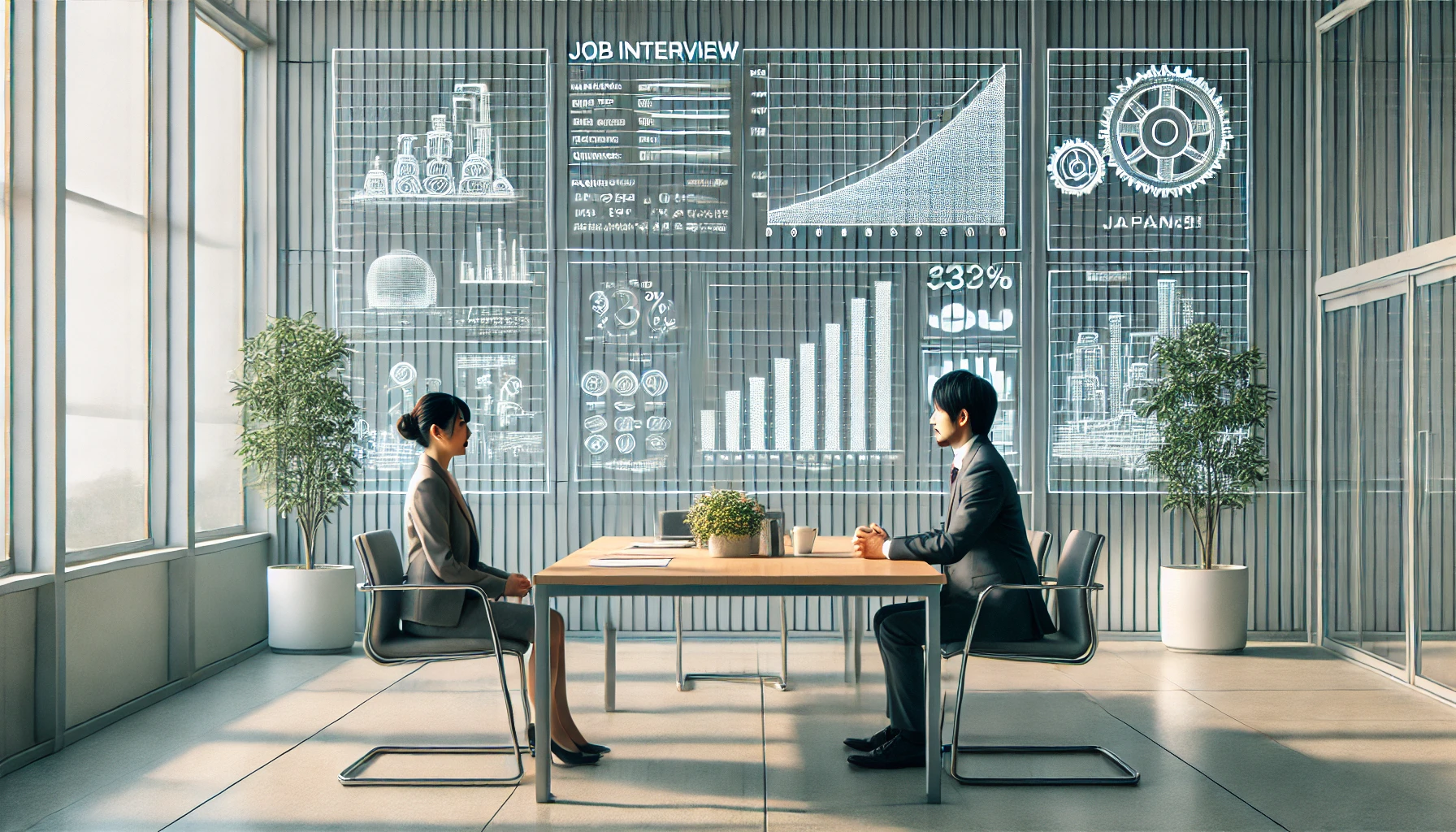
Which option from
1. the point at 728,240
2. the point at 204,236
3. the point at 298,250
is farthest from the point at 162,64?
the point at 728,240

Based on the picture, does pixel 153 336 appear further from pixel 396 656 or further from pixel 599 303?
pixel 396 656

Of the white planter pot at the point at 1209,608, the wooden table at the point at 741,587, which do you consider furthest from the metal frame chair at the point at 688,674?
the white planter pot at the point at 1209,608

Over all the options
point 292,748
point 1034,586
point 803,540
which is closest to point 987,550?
point 1034,586

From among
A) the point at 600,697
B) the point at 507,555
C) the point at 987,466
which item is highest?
the point at 987,466

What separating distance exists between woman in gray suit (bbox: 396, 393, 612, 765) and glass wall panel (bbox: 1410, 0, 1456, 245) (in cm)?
491

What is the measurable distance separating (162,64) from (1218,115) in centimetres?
630

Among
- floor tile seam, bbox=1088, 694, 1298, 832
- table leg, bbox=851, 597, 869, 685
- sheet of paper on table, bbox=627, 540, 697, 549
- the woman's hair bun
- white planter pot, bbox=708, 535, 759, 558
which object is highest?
the woman's hair bun

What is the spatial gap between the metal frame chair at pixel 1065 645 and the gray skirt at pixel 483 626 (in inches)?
60.9

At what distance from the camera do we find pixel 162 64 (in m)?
6.01

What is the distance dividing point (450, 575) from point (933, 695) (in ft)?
5.90

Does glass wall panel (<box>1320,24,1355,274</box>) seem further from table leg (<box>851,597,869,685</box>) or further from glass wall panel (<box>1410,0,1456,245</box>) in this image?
table leg (<box>851,597,869,685</box>)

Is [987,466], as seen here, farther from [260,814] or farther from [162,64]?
[162,64]

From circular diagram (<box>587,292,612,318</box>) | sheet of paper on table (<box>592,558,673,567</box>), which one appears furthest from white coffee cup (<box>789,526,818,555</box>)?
circular diagram (<box>587,292,612,318</box>)

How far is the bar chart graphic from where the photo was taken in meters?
7.16
